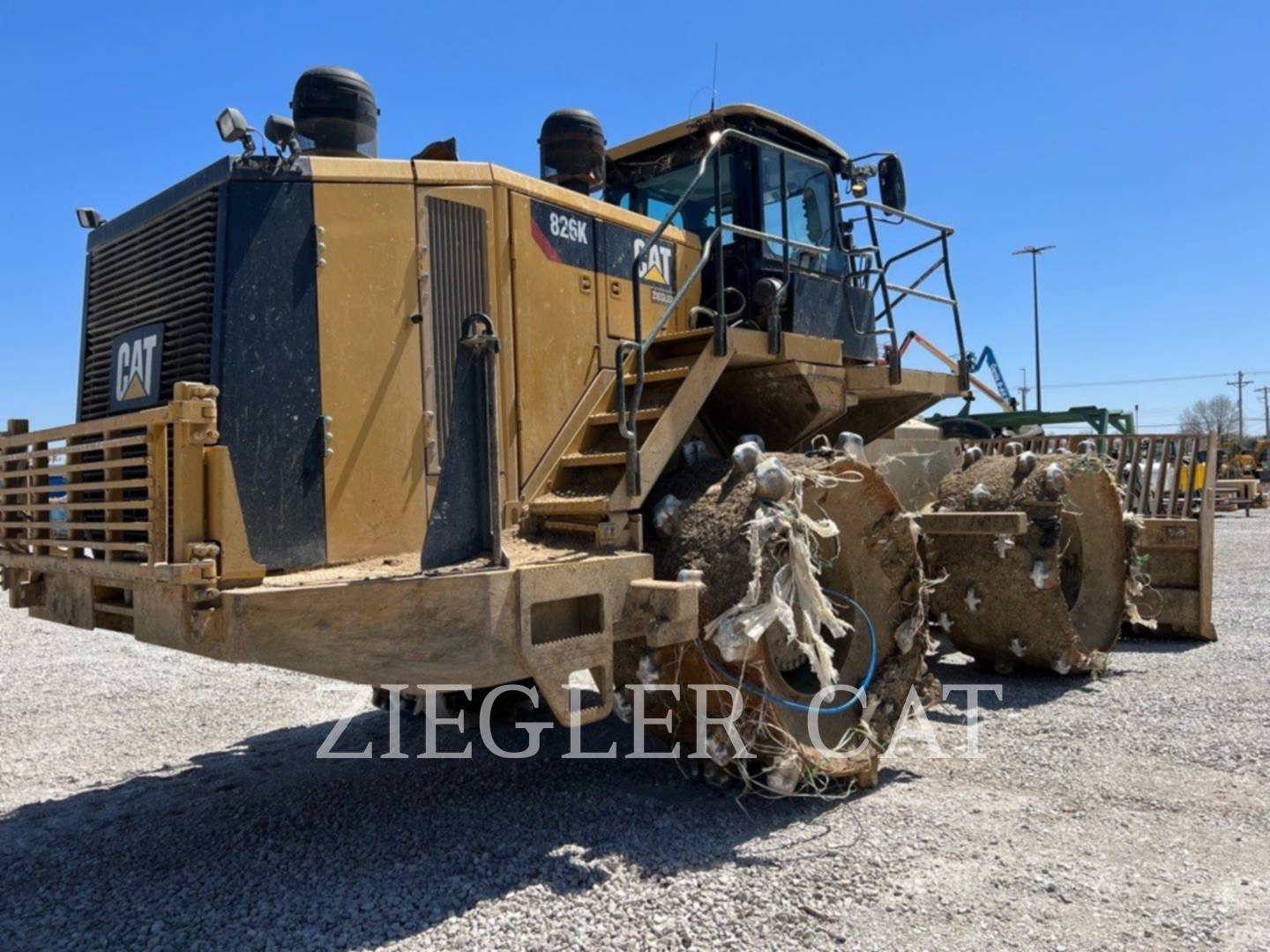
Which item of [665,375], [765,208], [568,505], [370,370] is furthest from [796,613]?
[765,208]

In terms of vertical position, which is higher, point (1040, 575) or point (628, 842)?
point (1040, 575)

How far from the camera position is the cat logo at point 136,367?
13.4 feet

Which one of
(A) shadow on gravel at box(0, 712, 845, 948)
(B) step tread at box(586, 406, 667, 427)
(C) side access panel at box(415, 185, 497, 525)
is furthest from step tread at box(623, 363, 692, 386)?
(A) shadow on gravel at box(0, 712, 845, 948)

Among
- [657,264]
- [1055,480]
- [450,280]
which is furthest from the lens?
[1055,480]

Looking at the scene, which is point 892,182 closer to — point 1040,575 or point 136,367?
point 1040,575

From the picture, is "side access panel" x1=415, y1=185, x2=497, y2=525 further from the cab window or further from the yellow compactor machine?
the cab window

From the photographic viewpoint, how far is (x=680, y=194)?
20.0 feet

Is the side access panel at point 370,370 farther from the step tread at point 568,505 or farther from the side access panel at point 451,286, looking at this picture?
the step tread at point 568,505

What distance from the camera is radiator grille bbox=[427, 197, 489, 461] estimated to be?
4328 mm

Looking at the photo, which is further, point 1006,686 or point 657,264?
point 1006,686

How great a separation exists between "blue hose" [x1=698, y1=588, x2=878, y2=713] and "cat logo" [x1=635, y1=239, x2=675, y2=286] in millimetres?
1872

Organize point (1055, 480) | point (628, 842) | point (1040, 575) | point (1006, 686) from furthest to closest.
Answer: point (1006, 686) < point (1055, 480) < point (1040, 575) < point (628, 842)

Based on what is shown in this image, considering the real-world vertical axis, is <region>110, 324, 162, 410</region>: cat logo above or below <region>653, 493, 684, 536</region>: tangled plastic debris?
above

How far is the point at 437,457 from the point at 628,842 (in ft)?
5.75
